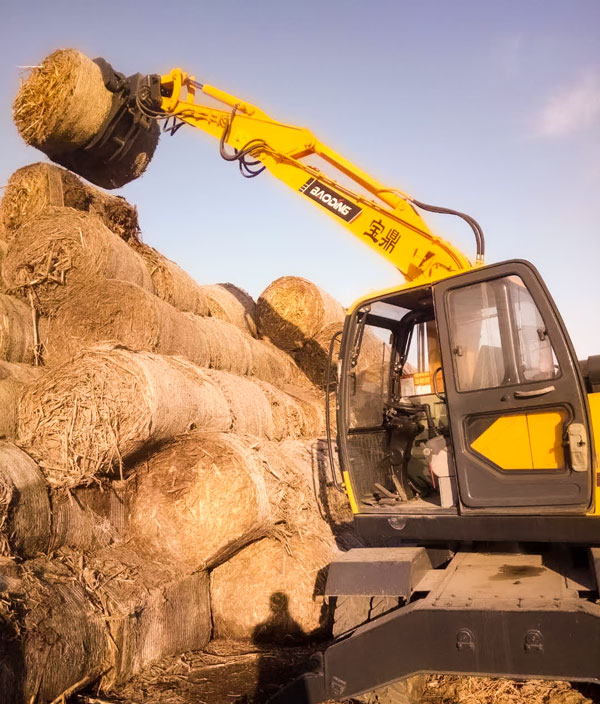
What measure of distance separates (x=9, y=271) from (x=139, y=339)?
1319mm

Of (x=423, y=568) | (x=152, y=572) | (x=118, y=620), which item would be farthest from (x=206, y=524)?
(x=423, y=568)

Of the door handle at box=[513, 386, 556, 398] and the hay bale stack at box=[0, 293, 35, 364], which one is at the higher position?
the hay bale stack at box=[0, 293, 35, 364]

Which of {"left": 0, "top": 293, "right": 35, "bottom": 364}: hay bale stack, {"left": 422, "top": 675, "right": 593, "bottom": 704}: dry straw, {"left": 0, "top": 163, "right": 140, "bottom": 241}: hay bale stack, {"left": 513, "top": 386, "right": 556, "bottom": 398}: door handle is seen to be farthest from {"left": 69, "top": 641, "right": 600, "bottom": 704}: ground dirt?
{"left": 0, "top": 163, "right": 140, "bottom": 241}: hay bale stack

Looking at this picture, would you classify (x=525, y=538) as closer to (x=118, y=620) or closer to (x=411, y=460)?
(x=411, y=460)

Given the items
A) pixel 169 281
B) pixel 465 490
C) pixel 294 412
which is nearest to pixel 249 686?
pixel 465 490

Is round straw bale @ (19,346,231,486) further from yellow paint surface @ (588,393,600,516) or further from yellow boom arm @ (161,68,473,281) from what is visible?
yellow paint surface @ (588,393,600,516)

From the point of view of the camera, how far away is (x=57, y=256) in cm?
633

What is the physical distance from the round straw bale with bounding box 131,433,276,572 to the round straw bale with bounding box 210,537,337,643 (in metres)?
0.34

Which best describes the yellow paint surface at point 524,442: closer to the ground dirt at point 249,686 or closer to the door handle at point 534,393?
the door handle at point 534,393

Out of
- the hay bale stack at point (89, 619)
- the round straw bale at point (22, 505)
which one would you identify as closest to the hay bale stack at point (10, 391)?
the round straw bale at point (22, 505)

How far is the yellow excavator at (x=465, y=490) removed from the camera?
3.19 metres

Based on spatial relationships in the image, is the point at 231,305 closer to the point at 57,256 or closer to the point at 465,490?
the point at 57,256

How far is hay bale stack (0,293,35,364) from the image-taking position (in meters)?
5.86

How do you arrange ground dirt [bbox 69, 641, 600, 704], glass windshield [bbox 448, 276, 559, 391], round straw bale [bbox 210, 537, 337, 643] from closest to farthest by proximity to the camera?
1. glass windshield [bbox 448, 276, 559, 391]
2. ground dirt [bbox 69, 641, 600, 704]
3. round straw bale [bbox 210, 537, 337, 643]
